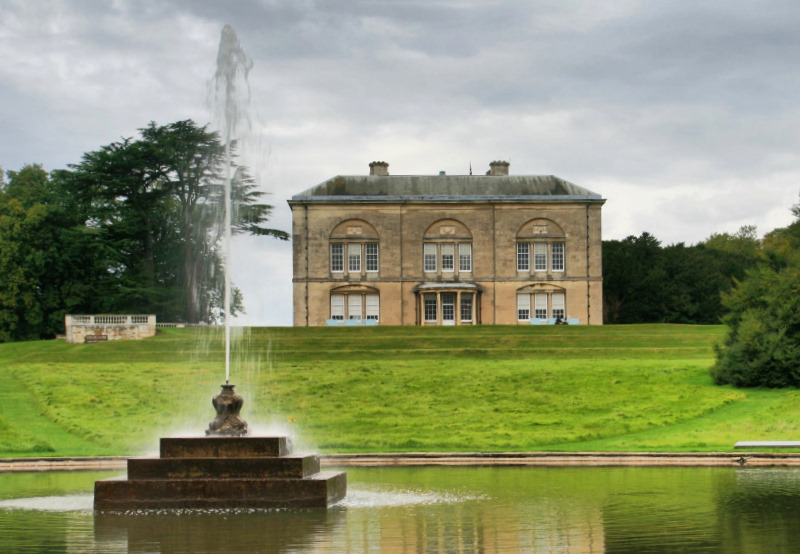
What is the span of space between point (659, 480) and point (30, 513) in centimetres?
906

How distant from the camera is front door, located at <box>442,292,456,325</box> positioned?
6444 cm

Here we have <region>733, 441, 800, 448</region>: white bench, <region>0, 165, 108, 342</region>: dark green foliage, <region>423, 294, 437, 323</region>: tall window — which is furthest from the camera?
<region>423, 294, 437, 323</region>: tall window

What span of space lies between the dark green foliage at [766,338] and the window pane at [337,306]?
35311 millimetres

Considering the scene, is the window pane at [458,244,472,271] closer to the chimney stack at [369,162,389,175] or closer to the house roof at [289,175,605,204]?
the house roof at [289,175,605,204]

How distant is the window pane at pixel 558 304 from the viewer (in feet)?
213

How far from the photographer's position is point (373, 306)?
65.3 meters

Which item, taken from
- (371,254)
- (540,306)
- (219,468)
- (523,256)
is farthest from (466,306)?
(219,468)

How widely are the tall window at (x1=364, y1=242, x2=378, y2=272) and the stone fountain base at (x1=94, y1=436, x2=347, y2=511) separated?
168 feet

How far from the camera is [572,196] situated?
6575cm

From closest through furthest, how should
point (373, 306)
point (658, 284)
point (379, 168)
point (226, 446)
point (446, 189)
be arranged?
point (226, 446) < point (373, 306) < point (446, 189) < point (379, 168) < point (658, 284)

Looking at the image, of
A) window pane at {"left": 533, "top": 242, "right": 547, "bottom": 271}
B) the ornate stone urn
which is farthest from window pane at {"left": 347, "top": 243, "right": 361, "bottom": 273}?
the ornate stone urn

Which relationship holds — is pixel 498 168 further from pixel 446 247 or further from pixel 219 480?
pixel 219 480

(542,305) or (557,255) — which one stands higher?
(557,255)

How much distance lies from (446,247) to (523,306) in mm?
5933
